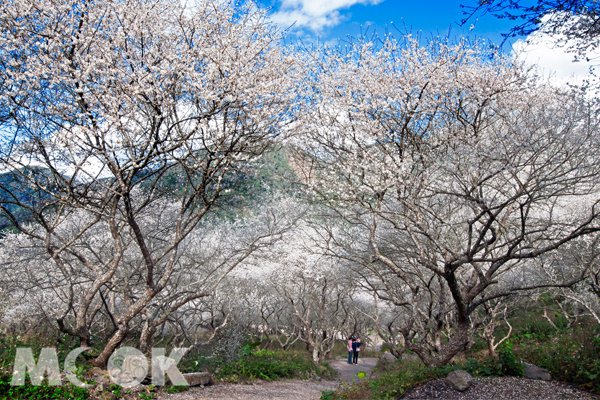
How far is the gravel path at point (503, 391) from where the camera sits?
239 inches

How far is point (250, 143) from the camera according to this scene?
827 centimetres

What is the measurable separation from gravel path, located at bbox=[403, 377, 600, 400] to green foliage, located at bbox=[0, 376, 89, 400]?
4.95m

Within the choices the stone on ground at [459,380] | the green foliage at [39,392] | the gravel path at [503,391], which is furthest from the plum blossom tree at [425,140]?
the green foliage at [39,392]

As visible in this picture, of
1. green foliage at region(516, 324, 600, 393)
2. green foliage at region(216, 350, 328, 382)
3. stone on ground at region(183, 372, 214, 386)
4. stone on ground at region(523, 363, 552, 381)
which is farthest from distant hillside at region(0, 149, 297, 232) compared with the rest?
green foliage at region(516, 324, 600, 393)

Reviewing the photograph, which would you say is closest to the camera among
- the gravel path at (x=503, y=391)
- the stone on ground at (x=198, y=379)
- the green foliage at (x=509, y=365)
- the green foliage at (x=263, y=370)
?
the gravel path at (x=503, y=391)

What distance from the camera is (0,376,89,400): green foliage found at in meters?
6.27

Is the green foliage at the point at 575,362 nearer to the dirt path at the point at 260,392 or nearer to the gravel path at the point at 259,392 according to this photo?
the dirt path at the point at 260,392

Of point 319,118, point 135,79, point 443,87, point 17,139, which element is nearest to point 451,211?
point 443,87

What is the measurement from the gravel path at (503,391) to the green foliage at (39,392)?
16.2ft

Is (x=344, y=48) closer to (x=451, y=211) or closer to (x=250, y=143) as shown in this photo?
(x=250, y=143)

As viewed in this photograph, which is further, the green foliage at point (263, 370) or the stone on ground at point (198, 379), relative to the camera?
the green foliage at point (263, 370)

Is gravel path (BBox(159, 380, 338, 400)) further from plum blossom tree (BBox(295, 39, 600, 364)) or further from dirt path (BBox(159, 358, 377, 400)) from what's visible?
plum blossom tree (BBox(295, 39, 600, 364))

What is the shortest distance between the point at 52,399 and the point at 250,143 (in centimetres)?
505

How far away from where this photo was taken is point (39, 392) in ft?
21.1
